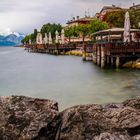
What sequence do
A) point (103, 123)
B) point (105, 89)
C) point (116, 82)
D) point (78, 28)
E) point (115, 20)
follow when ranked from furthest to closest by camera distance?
point (78, 28)
point (115, 20)
point (116, 82)
point (105, 89)
point (103, 123)

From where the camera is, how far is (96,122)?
7742mm

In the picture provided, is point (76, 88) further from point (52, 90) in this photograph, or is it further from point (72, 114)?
point (72, 114)

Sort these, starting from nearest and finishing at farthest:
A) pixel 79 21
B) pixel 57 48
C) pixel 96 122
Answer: pixel 96 122 → pixel 57 48 → pixel 79 21

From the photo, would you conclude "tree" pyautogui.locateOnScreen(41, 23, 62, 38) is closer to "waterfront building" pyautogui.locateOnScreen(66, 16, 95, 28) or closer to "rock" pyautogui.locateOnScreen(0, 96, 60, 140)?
"waterfront building" pyautogui.locateOnScreen(66, 16, 95, 28)

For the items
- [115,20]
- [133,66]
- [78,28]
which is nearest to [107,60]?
[133,66]

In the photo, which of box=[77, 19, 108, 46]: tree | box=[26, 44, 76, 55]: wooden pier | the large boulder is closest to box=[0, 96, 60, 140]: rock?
the large boulder

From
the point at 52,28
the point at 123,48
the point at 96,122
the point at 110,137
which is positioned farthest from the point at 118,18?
the point at 110,137

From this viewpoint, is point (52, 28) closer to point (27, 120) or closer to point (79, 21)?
point (79, 21)

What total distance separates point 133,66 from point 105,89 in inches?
502

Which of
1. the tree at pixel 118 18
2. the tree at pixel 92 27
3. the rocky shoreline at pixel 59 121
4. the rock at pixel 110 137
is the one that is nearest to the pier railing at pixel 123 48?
the rocky shoreline at pixel 59 121

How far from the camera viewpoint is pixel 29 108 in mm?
8344

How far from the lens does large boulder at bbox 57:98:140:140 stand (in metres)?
7.54

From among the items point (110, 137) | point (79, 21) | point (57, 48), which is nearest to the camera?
point (110, 137)

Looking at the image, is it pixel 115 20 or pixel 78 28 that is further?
pixel 78 28
